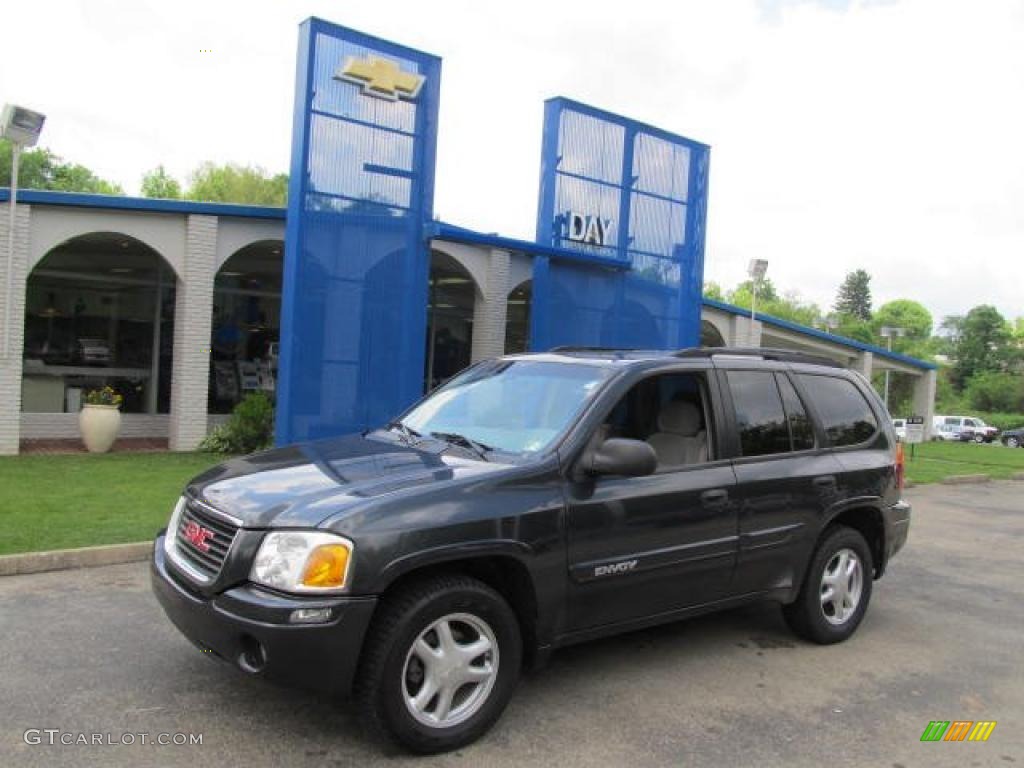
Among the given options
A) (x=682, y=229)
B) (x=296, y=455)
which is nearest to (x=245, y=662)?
→ (x=296, y=455)

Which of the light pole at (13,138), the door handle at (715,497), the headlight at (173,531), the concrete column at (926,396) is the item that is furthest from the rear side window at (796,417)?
the concrete column at (926,396)

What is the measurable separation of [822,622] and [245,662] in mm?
3531

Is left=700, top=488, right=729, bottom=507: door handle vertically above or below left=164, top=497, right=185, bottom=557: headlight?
above

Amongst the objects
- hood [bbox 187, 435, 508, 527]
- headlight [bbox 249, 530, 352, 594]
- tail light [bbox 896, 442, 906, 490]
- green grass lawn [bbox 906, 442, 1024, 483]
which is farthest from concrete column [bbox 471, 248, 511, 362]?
headlight [bbox 249, 530, 352, 594]

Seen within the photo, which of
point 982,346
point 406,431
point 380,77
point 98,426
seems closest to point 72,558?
point 406,431

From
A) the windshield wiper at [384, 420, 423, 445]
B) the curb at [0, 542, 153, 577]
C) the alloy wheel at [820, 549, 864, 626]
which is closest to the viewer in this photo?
the windshield wiper at [384, 420, 423, 445]

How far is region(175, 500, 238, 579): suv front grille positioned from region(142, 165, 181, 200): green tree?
72.9 meters

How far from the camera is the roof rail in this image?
515 centimetres

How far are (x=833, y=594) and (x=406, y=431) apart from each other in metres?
2.83

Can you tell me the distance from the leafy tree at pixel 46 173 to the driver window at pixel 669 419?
5653cm

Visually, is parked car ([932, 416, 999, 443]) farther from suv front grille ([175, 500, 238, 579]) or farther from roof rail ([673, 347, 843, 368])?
suv front grille ([175, 500, 238, 579])

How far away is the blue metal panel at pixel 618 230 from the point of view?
572 inches

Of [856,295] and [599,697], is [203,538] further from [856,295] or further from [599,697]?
[856,295]

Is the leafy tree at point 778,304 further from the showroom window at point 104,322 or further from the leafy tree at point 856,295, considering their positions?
the showroom window at point 104,322
